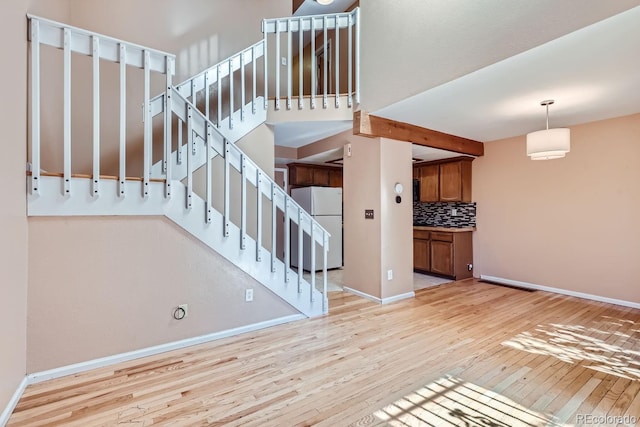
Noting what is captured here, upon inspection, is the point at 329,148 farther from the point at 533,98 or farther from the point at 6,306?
the point at 6,306

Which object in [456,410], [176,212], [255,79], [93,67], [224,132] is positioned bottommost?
[456,410]

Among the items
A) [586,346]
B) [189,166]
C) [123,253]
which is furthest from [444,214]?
[123,253]

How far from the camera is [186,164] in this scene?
306 centimetres

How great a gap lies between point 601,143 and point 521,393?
3438 millimetres

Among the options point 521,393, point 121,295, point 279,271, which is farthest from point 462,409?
point 121,295

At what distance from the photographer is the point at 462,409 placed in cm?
179

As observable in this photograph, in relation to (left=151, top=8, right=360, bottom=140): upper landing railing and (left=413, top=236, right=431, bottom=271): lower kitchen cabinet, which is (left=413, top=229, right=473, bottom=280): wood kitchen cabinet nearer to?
(left=413, top=236, right=431, bottom=271): lower kitchen cabinet

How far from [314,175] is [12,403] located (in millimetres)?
4809

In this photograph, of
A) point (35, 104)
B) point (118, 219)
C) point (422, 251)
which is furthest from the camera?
point (422, 251)

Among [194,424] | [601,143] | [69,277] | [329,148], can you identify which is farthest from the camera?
[329,148]

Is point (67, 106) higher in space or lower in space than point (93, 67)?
lower

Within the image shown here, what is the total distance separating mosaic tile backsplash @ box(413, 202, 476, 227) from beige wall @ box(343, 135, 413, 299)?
1.77 m

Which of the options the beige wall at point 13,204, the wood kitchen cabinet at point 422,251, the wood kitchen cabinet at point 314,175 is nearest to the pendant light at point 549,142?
the wood kitchen cabinet at point 422,251

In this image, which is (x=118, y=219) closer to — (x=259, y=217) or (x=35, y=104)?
(x=35, y=104)
